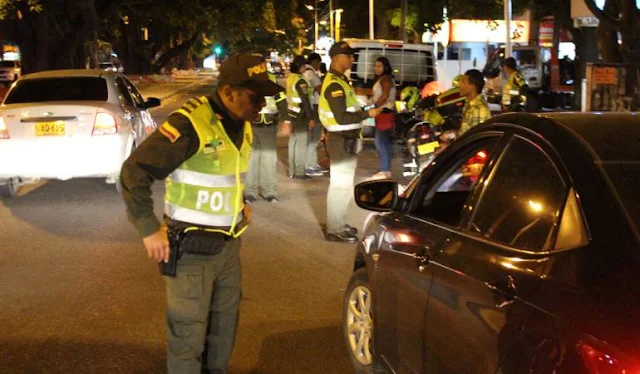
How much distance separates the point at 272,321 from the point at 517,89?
8282 millimetres

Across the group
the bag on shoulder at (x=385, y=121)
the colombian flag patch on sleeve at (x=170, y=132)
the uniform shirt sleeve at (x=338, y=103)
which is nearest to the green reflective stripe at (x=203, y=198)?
the colombian flag patch on sleeve at (x=170, y=132)

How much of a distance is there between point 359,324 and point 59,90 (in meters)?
7.56

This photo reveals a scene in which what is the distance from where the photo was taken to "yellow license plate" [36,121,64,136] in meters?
10.1

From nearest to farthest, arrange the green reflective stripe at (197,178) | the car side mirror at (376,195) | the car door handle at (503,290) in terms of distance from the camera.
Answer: the car door handle at (503,290) → the green reflective stripe at (197,178) → the car side mirror at (376,195)

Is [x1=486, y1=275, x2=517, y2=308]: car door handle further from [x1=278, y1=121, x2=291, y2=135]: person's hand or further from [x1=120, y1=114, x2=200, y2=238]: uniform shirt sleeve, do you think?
[x1=278, y1=121, x2=291, y2=135]: person's hand

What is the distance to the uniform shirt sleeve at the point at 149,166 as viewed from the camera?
11.8 ft

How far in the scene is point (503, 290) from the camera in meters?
2.90

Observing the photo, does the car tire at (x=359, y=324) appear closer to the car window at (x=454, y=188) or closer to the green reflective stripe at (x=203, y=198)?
the car window at (x=454, y=188)

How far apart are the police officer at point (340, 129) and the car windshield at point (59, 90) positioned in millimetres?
3921

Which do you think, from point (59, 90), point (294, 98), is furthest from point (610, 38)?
point (59, 90)

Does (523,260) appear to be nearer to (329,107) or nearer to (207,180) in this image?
(207,180)

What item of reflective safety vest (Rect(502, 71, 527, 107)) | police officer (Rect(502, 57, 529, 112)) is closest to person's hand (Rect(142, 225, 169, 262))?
police officer (Rect(502, 57, 529, 112))

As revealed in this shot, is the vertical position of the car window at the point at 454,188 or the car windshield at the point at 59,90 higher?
the car windshield at the point at 59,90

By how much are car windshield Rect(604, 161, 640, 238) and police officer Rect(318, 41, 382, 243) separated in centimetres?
527
